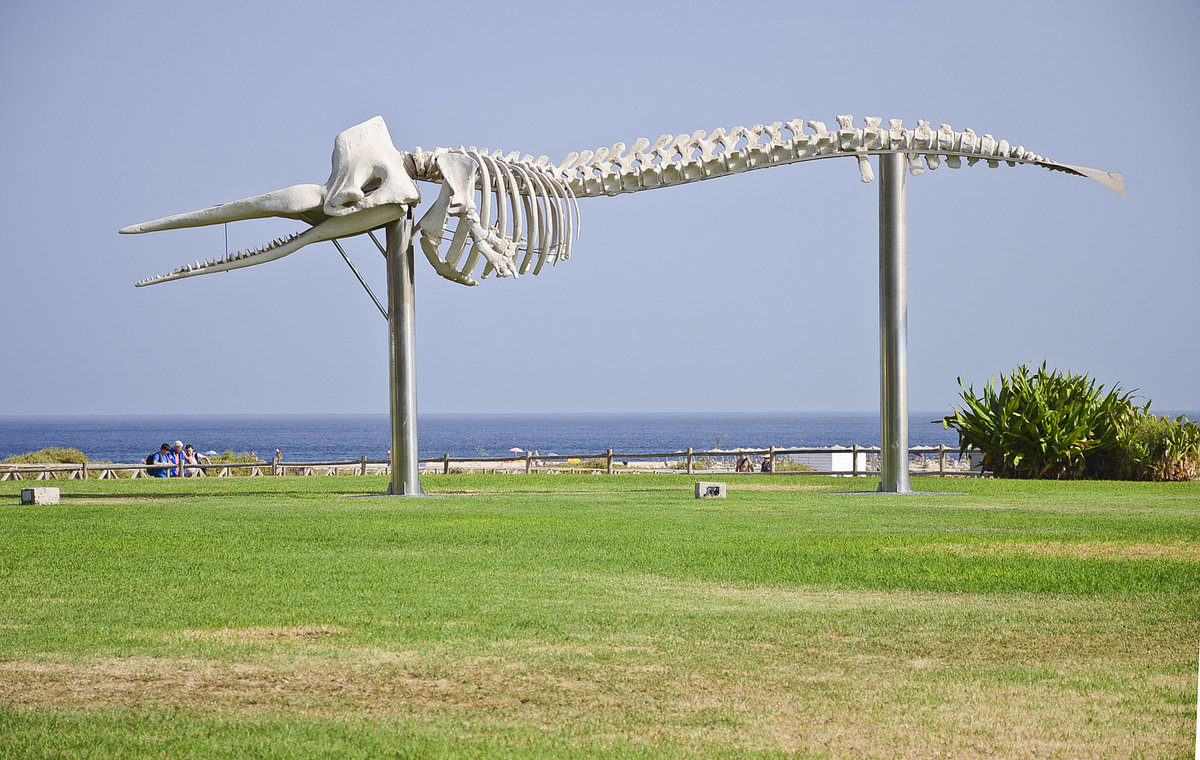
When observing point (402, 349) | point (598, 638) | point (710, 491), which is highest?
point (402, 349)

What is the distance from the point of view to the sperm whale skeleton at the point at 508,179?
68.7 ft

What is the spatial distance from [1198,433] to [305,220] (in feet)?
59.9

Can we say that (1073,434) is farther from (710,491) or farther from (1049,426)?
(710,491)

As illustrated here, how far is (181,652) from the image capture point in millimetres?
8359

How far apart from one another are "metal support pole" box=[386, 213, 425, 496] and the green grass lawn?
4665mm

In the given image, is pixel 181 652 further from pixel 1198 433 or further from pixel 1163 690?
pixel 1198 433

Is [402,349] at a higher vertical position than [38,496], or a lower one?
higher

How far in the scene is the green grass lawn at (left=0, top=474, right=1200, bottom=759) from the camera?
255 inches

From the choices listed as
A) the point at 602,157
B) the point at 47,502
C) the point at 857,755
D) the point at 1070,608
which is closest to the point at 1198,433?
the point at 602,157

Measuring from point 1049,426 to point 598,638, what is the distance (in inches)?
836

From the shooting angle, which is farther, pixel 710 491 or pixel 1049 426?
pixel 1049 426

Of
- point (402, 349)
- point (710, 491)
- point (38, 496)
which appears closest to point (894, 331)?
point (710, 491)

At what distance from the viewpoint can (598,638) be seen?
8.82m

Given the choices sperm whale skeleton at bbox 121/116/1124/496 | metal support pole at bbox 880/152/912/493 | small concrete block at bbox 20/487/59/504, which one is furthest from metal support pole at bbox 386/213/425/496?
metal support pole at bbox 880/152/912/493
